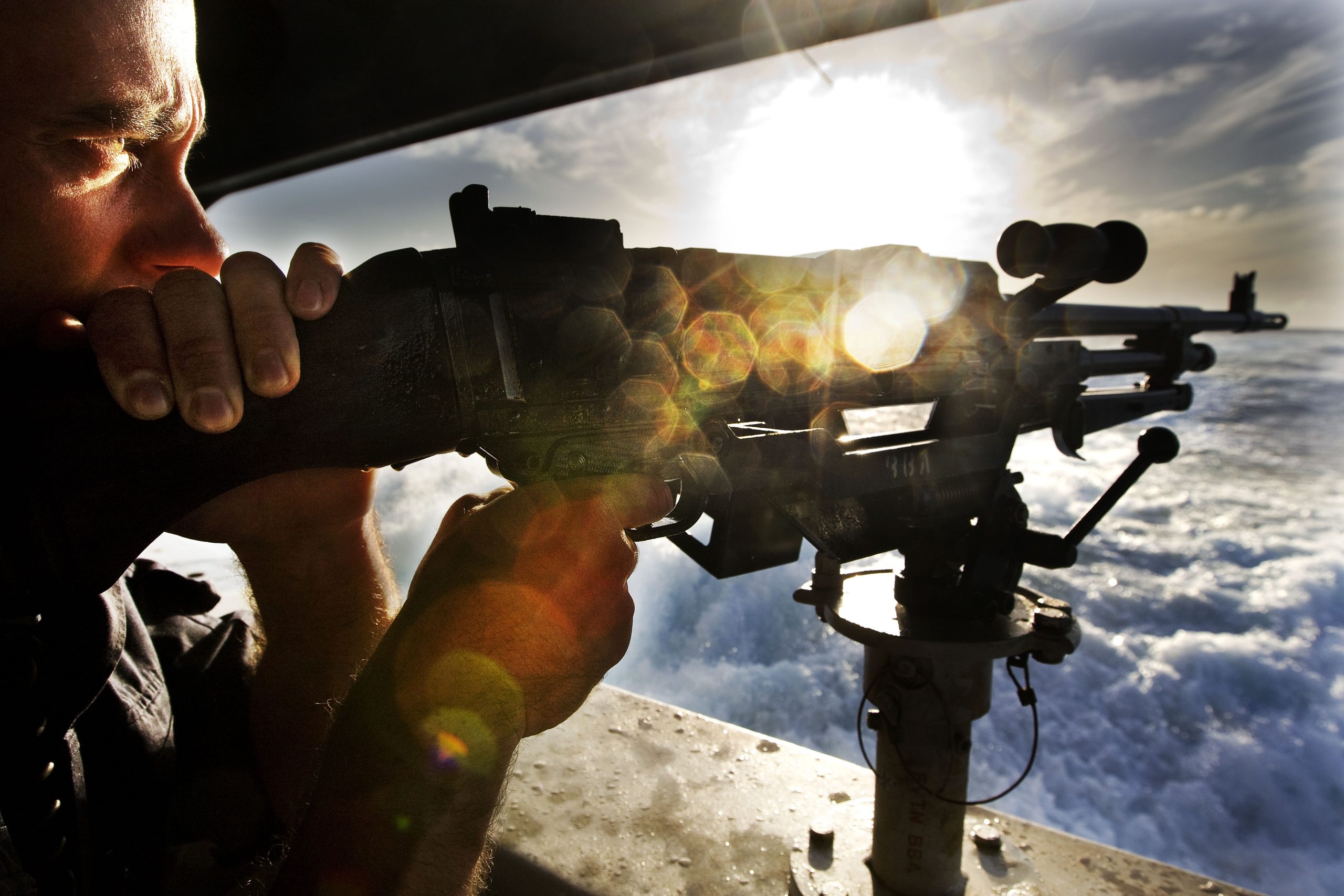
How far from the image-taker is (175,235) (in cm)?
112

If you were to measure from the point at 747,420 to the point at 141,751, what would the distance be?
5.85 ft

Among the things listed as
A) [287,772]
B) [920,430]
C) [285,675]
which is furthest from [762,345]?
[287,772]

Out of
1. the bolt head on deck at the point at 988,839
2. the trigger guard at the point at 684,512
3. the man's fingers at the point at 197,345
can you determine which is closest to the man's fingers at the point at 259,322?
the man's fingers at the point at 197,345

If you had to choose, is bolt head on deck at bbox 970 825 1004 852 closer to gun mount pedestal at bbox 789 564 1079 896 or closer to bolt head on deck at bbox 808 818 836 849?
gun mount pedestal at bbox 789 564 1079 896

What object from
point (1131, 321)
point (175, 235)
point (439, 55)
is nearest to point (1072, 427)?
point (1131, 321)

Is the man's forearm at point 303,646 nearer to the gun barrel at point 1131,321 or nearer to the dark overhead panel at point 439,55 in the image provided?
the gun barrel at point 1131,321

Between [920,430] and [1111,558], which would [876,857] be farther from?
[1111,558]

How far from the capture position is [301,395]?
0.85 metres

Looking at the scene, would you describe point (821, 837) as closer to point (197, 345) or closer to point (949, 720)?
point (949, 720)

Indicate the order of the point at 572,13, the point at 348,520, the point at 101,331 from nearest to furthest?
the point at 101,331 < the point at 348,520 < the point at 572,13

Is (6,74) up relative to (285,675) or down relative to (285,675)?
up

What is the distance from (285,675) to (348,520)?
50 centimetres

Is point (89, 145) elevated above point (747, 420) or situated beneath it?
elevated above

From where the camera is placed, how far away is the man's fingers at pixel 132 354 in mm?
721
